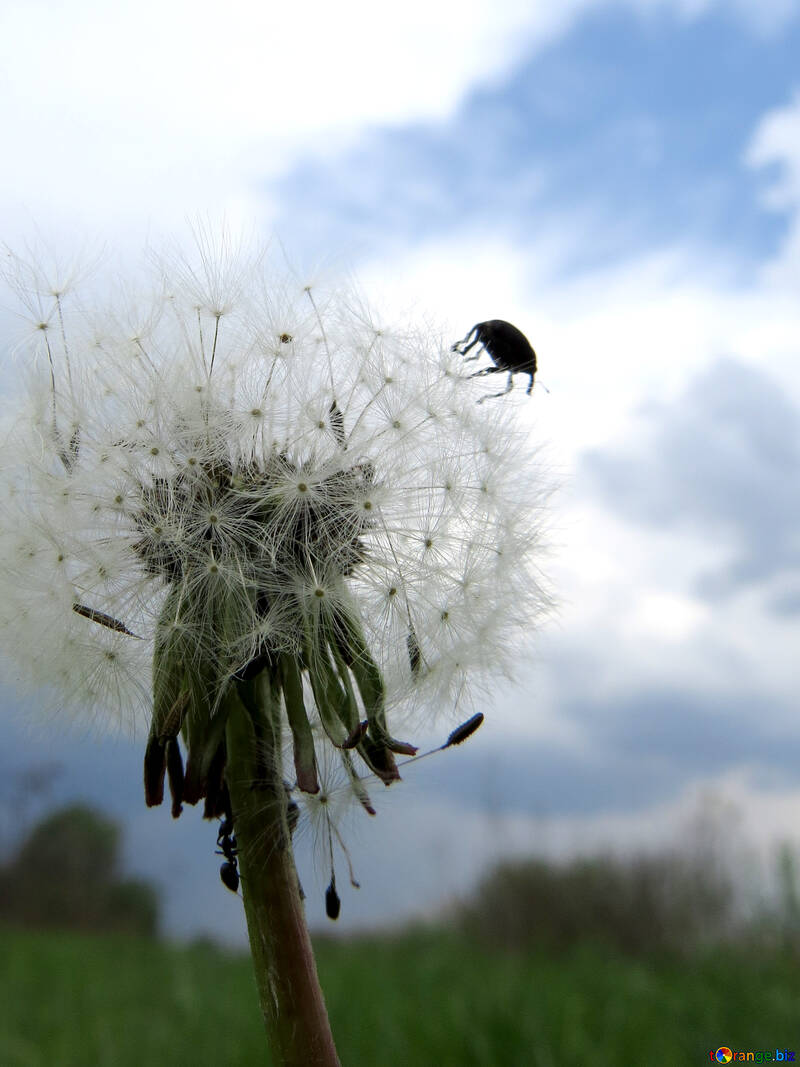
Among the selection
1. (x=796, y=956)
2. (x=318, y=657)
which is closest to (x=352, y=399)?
(x=318, y=657)

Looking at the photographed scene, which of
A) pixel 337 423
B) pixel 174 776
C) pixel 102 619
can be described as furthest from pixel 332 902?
pixel 337 423

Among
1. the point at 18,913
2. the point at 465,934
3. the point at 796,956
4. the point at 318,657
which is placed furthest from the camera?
the point at 18,913

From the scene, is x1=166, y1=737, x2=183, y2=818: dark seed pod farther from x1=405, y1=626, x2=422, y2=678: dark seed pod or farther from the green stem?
x1=405, y1=626, x2=422, y2=678: dark seed pod

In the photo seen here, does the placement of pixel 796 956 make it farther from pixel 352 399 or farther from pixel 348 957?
pixel 352 399

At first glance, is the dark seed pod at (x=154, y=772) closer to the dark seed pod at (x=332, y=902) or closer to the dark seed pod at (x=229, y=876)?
the dark seed pod at (x=229, y=876)

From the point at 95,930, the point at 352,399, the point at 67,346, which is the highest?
the point at 95,930

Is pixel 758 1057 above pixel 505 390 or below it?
below

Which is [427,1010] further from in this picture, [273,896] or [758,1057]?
[273,896]
